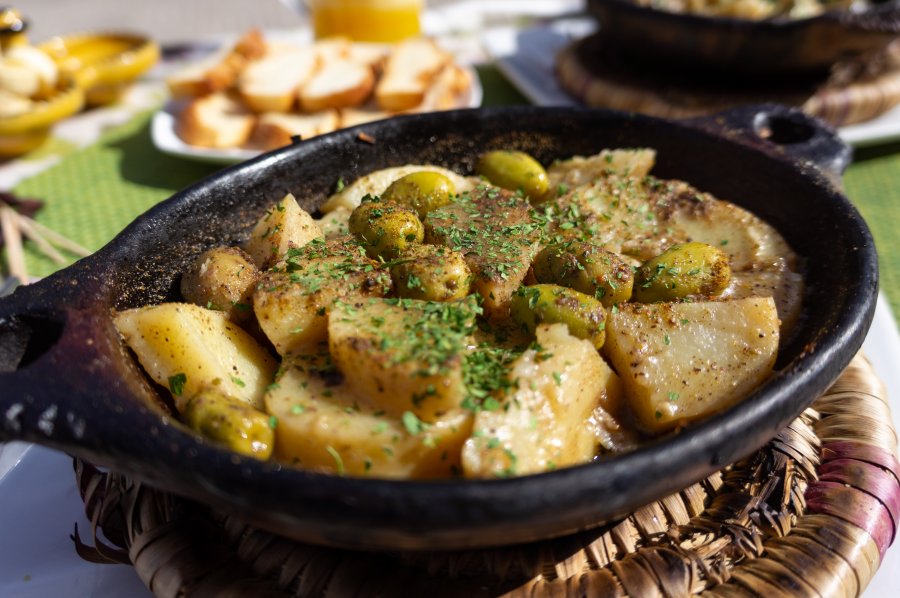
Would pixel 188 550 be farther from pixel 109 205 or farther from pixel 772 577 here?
pixel 109 205

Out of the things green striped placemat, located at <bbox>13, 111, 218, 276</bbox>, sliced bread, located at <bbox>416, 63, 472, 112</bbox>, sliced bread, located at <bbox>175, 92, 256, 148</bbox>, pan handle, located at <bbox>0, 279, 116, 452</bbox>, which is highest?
pan handle, located at <bbox>0, 279, 116, 452</bbox>

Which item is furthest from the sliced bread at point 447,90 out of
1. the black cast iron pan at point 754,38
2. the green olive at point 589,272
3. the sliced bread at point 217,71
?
the green olive at point 589,272

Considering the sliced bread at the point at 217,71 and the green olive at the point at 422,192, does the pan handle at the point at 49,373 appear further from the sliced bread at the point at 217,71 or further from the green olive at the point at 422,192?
the sliced bread at the point at 217,71

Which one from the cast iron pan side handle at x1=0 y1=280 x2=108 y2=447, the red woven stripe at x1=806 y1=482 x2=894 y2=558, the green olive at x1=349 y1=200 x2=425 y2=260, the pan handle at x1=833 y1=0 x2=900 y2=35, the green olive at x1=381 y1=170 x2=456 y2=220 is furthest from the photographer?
the pan handle at x1=833 y1=0 x2=900 y2=35

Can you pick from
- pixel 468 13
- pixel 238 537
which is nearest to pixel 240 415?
→ pixel 238 537

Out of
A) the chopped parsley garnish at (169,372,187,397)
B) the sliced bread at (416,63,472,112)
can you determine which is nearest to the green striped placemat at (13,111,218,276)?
the sliced bread at (416,63,472,112)

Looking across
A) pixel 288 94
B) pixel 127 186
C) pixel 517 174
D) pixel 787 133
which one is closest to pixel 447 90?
pixel 288 94

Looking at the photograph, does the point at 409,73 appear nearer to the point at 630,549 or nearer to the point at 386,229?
the point at 386,229

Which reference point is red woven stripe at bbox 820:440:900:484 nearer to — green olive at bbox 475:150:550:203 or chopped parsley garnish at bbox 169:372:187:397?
green olive at bbox 475:150:550:203
